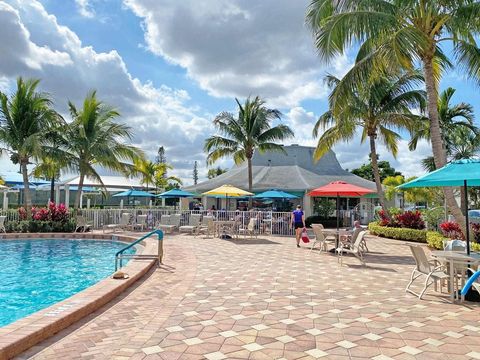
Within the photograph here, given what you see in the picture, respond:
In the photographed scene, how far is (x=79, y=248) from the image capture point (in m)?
14.4

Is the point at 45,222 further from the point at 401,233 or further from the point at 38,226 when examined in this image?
the point at 401,233

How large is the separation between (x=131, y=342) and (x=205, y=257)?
6362 millimetres

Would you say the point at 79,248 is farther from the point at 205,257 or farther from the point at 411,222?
the point at 411,222

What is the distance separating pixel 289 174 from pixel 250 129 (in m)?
6.60

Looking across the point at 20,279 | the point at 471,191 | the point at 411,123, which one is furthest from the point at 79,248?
the point at 471,191

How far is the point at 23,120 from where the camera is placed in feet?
57.6

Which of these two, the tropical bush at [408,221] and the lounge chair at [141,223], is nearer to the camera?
the tropical bush at [408,221]

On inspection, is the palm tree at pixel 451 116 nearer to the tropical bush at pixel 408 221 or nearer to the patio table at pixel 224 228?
the tropical bush at pixel 408 221

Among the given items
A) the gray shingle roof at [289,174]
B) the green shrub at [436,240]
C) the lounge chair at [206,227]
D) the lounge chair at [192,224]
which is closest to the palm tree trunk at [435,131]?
the green shrub at [436,240]

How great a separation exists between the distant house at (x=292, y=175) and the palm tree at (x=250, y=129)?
3.84 m

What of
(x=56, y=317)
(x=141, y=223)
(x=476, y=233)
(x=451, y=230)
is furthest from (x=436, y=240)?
(x=141, y=223)

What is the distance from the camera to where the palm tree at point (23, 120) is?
687 inches

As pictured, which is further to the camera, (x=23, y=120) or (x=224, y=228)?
(x=23, y=120)

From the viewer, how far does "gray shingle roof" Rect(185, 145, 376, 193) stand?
25.9 m
